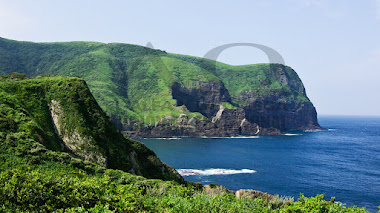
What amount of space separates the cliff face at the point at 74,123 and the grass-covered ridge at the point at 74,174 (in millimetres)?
189

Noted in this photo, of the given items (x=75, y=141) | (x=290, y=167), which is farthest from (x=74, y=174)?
(x=290, y=167)

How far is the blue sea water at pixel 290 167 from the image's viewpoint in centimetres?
7850

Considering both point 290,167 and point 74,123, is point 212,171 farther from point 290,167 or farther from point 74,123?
point 74,123

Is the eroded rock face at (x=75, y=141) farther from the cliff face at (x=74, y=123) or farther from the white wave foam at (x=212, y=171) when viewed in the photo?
the white wave foam at (x=212, y=171)

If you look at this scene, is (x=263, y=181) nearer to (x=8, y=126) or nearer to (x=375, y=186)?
(x=375, y=186)

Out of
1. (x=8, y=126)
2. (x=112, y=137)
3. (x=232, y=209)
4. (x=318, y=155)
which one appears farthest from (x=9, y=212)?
(x=318, y=155)

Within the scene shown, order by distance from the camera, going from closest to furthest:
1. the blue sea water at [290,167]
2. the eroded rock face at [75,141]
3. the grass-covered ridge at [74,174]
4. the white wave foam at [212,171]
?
the grass-covered ridge at [74,174]
the eroded rock face at [75,141]
the blue sea water at [290,167]
the white wave foam at [212,171]

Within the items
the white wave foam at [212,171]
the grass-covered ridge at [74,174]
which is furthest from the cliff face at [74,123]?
the white wave foam at [212,171]

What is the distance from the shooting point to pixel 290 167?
107m

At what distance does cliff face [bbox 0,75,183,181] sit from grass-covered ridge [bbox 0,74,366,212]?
19cm

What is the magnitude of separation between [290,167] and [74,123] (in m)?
87.3

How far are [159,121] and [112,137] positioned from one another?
441ft

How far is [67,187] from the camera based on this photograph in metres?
15.8

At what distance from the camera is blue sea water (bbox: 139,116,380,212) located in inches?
3091
